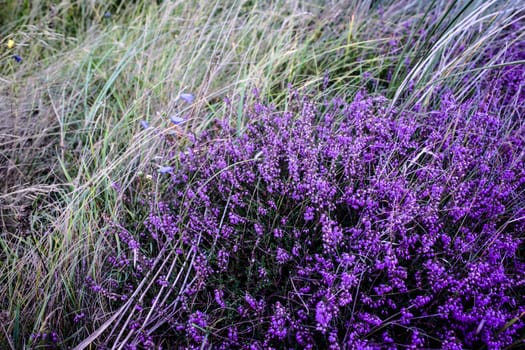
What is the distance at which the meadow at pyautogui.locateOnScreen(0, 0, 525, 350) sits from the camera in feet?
5.94

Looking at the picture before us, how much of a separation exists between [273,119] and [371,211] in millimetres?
680

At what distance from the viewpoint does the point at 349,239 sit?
194 cm

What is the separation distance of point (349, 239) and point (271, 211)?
0.34 metres

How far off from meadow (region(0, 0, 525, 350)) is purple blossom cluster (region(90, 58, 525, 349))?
1cm

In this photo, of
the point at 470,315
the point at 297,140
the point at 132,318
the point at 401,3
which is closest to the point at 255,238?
the point at 297,140

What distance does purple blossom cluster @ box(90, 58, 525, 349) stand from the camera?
5.76 ft

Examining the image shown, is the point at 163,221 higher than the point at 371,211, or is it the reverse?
the point at 371,211

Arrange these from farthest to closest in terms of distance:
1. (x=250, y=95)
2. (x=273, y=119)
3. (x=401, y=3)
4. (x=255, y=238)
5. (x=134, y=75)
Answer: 1. (x=401, y=3)
2. (x=134, y=75)
3. (x=250, y=95)
4. (x=273, y=119)
5. (x=255, y=238)

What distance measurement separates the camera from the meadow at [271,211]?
181cm

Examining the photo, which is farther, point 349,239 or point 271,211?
point 271,211

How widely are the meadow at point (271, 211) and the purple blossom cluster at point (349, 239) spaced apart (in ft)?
0.04

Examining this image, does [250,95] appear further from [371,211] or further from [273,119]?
[371,211]

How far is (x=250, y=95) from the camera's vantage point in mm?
2666

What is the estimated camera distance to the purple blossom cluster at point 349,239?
1757mm
